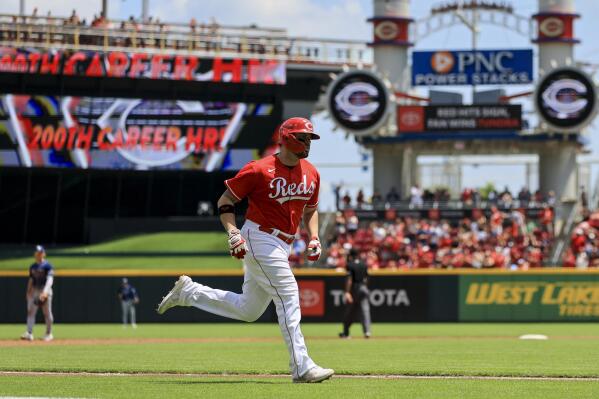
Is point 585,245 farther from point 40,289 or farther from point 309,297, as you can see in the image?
point 40,289

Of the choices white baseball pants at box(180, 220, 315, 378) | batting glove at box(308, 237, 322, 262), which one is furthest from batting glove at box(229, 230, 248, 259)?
batting glove at box(308, 237, 322, 262)

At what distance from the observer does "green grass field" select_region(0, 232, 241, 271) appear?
45.5m

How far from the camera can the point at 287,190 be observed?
38.2 ft

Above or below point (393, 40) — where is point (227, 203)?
below

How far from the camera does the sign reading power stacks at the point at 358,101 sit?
50000 mm

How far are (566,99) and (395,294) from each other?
17.4 m

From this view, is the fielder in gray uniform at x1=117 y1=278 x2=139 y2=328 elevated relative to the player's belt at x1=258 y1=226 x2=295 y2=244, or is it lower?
lower

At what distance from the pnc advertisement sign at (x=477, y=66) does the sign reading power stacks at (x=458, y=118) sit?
54.1 inches

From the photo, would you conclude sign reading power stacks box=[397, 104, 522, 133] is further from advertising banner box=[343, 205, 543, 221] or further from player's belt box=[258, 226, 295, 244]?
player's belt box=[258, 226, 295, 244]

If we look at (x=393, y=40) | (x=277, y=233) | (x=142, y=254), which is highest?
(x=393, y=40)

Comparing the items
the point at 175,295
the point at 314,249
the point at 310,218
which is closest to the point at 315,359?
the point at 310,218

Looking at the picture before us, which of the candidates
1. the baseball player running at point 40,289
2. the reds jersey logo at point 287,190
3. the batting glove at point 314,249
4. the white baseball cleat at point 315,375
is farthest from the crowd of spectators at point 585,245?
the white baseball cleat at point 315,375

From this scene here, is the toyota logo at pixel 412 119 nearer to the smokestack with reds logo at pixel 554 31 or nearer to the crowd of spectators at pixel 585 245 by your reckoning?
the smokestack with reds logo at pixel 554 31

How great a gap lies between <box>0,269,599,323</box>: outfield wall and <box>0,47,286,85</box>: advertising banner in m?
16.6
